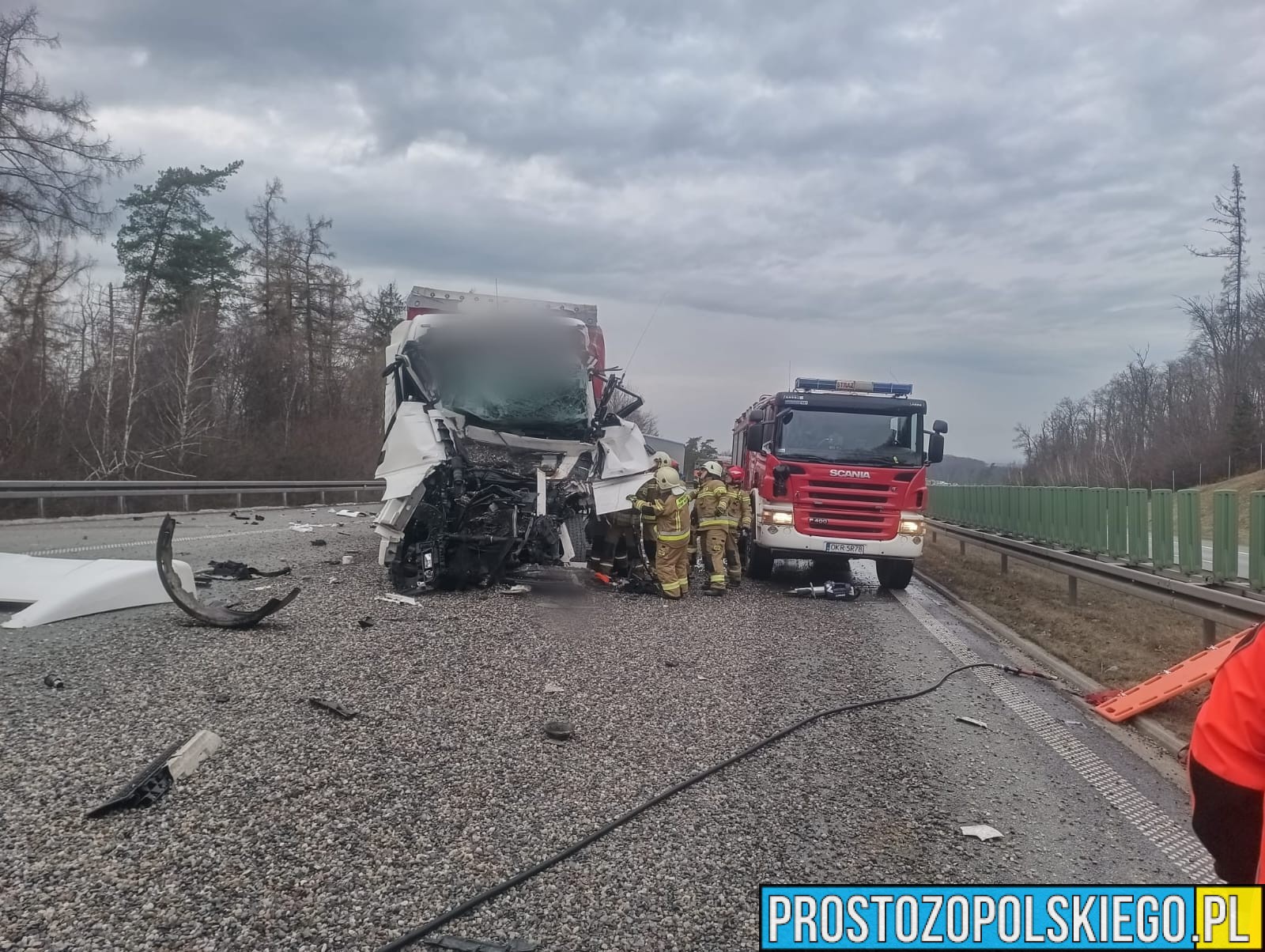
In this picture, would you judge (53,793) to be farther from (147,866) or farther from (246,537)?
(246,537)

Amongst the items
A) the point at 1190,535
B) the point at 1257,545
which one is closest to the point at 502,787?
the point at 1257,545

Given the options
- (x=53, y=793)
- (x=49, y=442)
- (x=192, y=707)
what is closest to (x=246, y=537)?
(x=192, y=707)

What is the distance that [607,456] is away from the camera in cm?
950

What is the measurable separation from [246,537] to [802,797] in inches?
469

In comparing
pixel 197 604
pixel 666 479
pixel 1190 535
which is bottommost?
pixel 197 604

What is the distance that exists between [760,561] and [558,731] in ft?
24.3

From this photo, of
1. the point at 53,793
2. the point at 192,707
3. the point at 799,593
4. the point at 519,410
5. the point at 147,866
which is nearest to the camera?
the point at 147,866

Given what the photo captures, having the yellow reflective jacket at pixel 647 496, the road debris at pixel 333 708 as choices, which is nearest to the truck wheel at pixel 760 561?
the yellow reflective jacket at pixel 647 496

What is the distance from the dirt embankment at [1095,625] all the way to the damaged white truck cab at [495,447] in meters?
4.54

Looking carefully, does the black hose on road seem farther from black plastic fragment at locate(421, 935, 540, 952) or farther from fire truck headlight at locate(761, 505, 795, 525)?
fire truck headlight at locate(761, 505, 795, 525)

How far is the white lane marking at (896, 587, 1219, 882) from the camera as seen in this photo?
11.4 feet

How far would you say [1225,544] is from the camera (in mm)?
7375

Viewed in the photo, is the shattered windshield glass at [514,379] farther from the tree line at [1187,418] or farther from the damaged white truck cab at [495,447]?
the tree line at [1187,418]

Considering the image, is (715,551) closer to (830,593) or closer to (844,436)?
(830,593)
